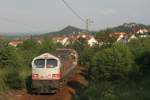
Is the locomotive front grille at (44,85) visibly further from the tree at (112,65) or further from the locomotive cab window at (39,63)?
the tree at (112,65)

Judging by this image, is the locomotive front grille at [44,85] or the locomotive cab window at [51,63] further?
the locomotive cab window at [51,63]

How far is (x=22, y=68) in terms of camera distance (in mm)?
31656

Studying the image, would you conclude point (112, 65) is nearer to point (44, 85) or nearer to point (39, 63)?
point (39, 63)

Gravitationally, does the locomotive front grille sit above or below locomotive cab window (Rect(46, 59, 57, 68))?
below

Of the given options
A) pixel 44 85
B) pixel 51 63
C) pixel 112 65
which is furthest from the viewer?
pixel 112 65

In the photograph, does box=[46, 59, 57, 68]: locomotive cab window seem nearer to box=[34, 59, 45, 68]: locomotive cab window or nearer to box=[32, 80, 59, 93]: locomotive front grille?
box=[34, 59, 45, 68]: locomotive cab window

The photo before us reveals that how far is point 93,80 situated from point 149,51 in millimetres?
7059

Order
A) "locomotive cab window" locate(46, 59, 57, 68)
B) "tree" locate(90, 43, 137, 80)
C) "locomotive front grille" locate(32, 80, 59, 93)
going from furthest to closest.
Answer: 1. "tree" locate(90, 43, 137, 80)
2. "locomotive cab window" locate(46, 59, 57, 68)
3. "locomotive front grille" locate(32, 80, 59, 93)

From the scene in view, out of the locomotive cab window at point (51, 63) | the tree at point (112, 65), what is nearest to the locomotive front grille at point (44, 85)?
the locomotive cab window at point (51, 63)

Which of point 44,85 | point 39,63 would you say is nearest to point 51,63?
point 39,63

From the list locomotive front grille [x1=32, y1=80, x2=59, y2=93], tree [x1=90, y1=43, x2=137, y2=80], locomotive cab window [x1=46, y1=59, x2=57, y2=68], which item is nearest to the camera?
locomotive front grille [x1=32, y1=80, x2=59, y2=93]

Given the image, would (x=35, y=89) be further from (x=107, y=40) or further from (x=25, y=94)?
(x=107, y=40)

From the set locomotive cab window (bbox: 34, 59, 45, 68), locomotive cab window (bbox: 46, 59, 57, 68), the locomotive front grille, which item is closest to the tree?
locomotive cab window (bbox: 46, 59, 57, 68)

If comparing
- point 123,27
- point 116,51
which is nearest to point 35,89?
point 116,51
